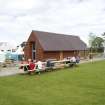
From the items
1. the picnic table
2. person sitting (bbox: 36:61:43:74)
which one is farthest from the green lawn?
the picnic table

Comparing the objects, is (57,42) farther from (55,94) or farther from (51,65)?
(55,94)

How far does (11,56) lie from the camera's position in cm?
4400

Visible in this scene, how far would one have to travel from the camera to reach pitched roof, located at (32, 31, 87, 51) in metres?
41.2

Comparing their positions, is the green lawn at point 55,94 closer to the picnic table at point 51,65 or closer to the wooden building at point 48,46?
the picnic table at point 51,65

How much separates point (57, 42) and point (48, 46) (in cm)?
414

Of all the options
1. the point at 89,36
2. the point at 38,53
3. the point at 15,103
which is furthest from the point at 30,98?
the point at 89,36

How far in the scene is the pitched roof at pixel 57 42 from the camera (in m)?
41.2

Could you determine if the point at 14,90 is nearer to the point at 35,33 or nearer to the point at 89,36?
the point at 35,33

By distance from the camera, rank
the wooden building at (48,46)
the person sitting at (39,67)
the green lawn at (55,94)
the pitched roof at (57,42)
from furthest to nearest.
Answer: the pitched roof at (57,42) → the wooden building at (48,46) → the person sitting at (39,67) → the green lawn at (55,94)

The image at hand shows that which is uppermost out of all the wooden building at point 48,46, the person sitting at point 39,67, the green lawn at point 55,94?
the wooden building at point 48,46

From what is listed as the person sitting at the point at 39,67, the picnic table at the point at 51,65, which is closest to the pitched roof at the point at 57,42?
the picnic table at the point at 51,65

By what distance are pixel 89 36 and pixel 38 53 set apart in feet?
210

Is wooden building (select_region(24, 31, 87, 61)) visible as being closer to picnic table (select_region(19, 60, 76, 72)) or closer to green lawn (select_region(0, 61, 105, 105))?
picnic table (select_region(19, 60, 76, 72))

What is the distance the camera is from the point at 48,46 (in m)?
41.3
